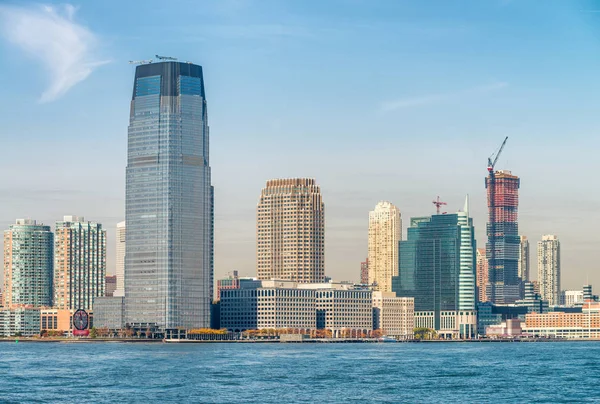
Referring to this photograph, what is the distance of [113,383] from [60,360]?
2198 inches

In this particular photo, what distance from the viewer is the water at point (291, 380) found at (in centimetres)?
11250

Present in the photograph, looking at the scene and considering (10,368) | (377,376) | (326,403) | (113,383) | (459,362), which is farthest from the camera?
(459,362)

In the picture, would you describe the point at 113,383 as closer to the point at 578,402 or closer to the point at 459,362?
the point at 578,402

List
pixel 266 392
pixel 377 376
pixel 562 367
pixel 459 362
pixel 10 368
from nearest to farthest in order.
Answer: pixel 266 392
pixel 377 376
pixel 10 368
pixel 562 367
pixel 459 362

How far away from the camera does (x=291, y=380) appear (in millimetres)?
131500

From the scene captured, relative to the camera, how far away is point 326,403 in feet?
349

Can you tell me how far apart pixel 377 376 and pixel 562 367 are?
3773 centimetres

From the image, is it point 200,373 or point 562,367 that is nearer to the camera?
point 200,373

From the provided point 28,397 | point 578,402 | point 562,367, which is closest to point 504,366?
point 562,367

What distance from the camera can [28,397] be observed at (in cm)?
11088

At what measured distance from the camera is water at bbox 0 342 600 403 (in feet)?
369

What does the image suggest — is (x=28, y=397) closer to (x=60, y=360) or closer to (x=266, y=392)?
(x=266, y=392)

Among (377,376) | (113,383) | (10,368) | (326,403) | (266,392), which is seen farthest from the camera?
(10,368)

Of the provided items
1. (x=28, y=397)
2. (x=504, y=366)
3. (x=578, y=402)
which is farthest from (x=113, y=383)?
(x=504, y=366)
